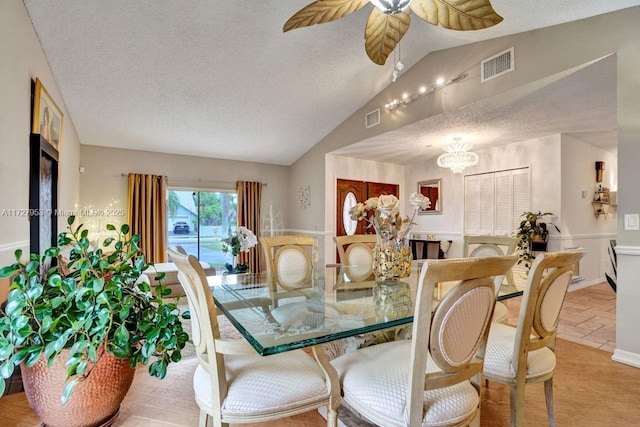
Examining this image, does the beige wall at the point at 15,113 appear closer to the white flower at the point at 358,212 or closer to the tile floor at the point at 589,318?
the white flower at the point at 358,212

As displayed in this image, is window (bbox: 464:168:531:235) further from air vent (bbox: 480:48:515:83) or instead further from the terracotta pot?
the terracotta pot

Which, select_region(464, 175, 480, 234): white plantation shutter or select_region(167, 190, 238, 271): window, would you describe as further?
select_region(167, 190, 238, 271): window

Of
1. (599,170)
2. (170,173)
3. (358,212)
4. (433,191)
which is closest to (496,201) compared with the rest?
(433,191)

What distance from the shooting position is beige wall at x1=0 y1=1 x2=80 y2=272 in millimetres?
1981

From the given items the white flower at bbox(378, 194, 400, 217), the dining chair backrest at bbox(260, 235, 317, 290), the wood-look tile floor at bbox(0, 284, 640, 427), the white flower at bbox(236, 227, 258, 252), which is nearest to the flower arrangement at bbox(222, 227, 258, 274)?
the white flower at bbox(236, 227, 258, 252)

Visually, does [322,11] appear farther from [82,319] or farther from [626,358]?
[626,358]

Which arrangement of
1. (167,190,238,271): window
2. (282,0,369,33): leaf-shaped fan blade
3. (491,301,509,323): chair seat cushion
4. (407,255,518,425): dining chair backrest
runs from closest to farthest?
(407,255,518,425): dining chair backrest, (282,0,369,33): leaf-shaped fan blade, (491,301,509,323): chair seat cushion, (167,190,238,271): window

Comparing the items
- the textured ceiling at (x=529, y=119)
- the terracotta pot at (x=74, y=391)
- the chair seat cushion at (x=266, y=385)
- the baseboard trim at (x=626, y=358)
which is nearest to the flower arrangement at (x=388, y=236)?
the chair seat cushion at (x=266, y=385)

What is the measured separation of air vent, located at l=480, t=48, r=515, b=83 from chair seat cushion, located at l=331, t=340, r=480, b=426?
9.83 feet

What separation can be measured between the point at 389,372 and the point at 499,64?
10.5 feet

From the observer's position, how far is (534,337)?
56.1 inches

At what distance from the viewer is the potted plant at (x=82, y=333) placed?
127 cm

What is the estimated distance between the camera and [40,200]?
8.53ft

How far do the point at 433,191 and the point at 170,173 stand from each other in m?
5.06
